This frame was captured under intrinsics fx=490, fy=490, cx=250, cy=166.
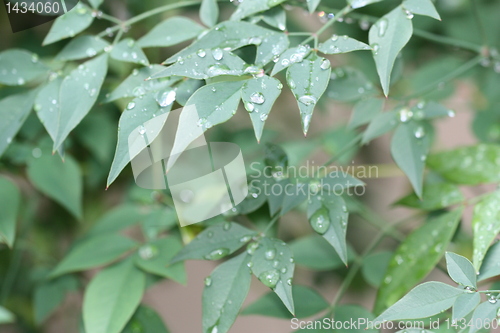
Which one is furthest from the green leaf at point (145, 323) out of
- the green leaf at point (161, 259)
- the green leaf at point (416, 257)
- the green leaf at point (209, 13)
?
the green leaf at point (209, 13)

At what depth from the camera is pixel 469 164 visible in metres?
0.63

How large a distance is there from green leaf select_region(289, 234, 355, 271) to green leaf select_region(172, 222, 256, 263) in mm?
203

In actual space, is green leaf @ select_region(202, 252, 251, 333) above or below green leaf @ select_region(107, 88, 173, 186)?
below

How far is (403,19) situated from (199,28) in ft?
0.68

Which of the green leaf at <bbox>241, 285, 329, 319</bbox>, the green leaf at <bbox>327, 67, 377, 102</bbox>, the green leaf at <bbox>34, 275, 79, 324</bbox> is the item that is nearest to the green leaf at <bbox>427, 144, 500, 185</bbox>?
the green leaf at <bbox>327, 67, 377, 102</bbox>

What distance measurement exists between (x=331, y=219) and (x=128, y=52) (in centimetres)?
26

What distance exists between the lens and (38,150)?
2.38 ft

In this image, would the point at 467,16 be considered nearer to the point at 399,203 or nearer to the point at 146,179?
the point at 399,203

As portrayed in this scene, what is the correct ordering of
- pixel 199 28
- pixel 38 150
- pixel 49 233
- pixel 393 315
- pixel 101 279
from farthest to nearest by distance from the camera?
pixel 49 233
pixel 38 150
pixel 101 279
pixel 199 28
pixel 393 315

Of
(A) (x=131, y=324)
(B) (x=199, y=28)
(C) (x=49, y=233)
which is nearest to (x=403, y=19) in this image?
(B) (x=199, y=28)

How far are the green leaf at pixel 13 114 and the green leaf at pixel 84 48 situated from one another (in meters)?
0.06

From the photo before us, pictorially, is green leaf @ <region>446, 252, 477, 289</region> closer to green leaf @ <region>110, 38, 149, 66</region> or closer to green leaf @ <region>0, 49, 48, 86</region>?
green leaf @ <region>110, 38, 149, 66</region>

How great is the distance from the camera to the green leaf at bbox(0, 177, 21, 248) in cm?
57

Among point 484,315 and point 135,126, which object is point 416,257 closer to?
point 484,315
